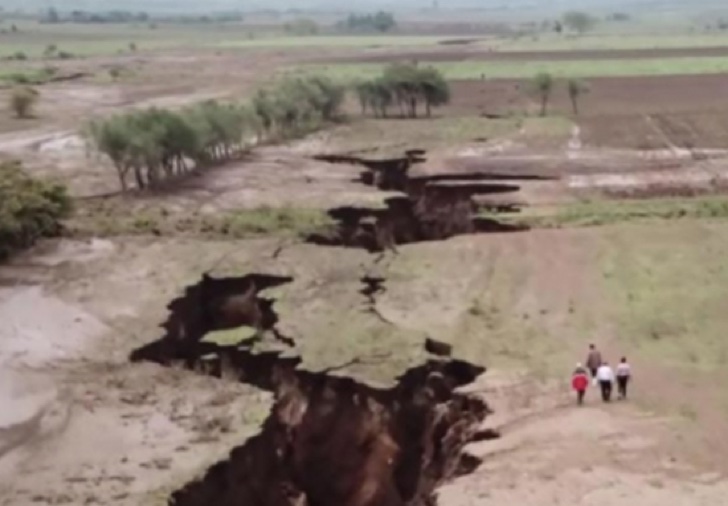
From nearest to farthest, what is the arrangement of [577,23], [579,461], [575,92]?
[579,461], [575,92], [577,23]

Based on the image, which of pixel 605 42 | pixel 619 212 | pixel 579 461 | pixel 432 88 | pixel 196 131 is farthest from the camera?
pixel 605 42

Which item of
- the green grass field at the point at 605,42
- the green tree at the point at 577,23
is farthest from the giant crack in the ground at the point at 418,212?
the green tree at the point at 577,23

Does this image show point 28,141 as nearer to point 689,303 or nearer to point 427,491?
point 689,303

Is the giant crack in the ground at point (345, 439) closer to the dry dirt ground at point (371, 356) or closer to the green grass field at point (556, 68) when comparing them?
the dry dirt ground at point (371, 356)

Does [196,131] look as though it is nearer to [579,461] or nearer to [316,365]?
[316,365]

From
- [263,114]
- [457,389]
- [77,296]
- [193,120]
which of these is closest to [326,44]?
[263,114]

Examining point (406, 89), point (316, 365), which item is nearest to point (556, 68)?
point (406, 89)

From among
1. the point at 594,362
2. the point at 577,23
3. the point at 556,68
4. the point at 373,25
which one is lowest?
the point at 373,25
